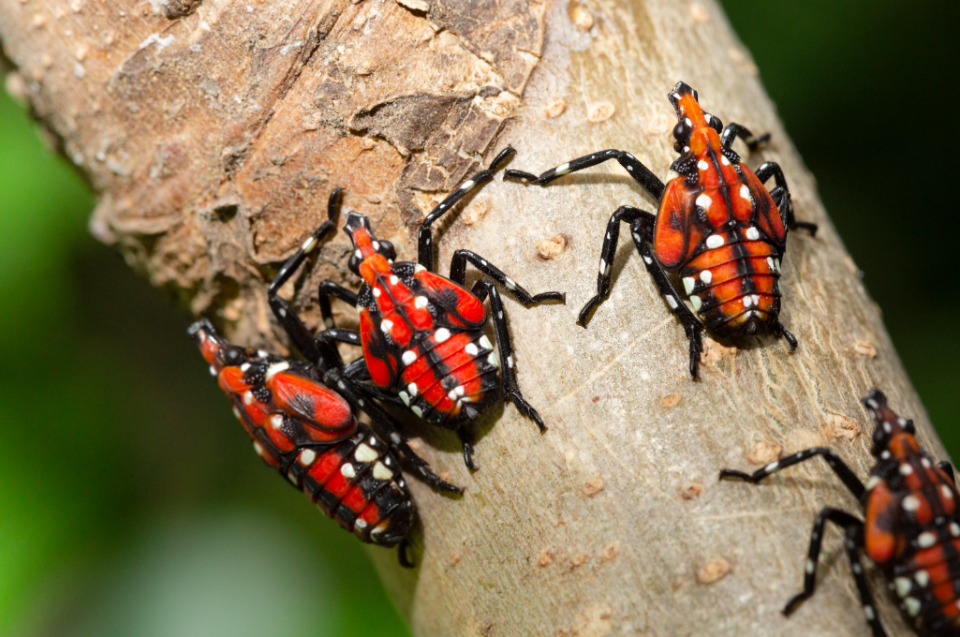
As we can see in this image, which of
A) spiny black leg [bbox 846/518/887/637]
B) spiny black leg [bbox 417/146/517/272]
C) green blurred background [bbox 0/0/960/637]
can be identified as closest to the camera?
spiny black leg [bbox 846/518/887/637]

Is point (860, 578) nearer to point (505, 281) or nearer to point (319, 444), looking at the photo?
point (505, 281)

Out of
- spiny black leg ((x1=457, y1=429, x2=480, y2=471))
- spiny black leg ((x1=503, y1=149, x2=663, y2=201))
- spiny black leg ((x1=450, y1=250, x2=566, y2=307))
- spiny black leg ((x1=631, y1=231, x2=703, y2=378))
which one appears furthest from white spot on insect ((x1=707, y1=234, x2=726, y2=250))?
spiny black leg ((x1=457, y1=429, x2=480, y2=471))

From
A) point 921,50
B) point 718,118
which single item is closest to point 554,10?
point 718,118

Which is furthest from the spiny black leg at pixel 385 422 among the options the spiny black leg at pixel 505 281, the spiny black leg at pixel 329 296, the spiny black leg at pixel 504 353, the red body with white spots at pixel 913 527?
the red body with white spots at pixel 913 527

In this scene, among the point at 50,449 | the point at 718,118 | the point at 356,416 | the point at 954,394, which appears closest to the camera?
the point at 718,118

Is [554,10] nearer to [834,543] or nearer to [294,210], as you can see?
[294,210]

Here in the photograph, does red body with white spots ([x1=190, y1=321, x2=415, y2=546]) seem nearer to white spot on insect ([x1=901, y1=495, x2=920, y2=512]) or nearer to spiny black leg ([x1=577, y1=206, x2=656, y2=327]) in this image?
spiny black leg ([x1=577, y1=206, x2=656, y2=327])

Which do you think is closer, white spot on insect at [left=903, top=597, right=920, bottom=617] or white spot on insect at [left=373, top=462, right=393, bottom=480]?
→ white spot on insect at [left=903, top=597, right=920, bottom=617]

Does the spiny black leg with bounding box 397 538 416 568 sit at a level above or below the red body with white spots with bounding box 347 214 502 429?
below
